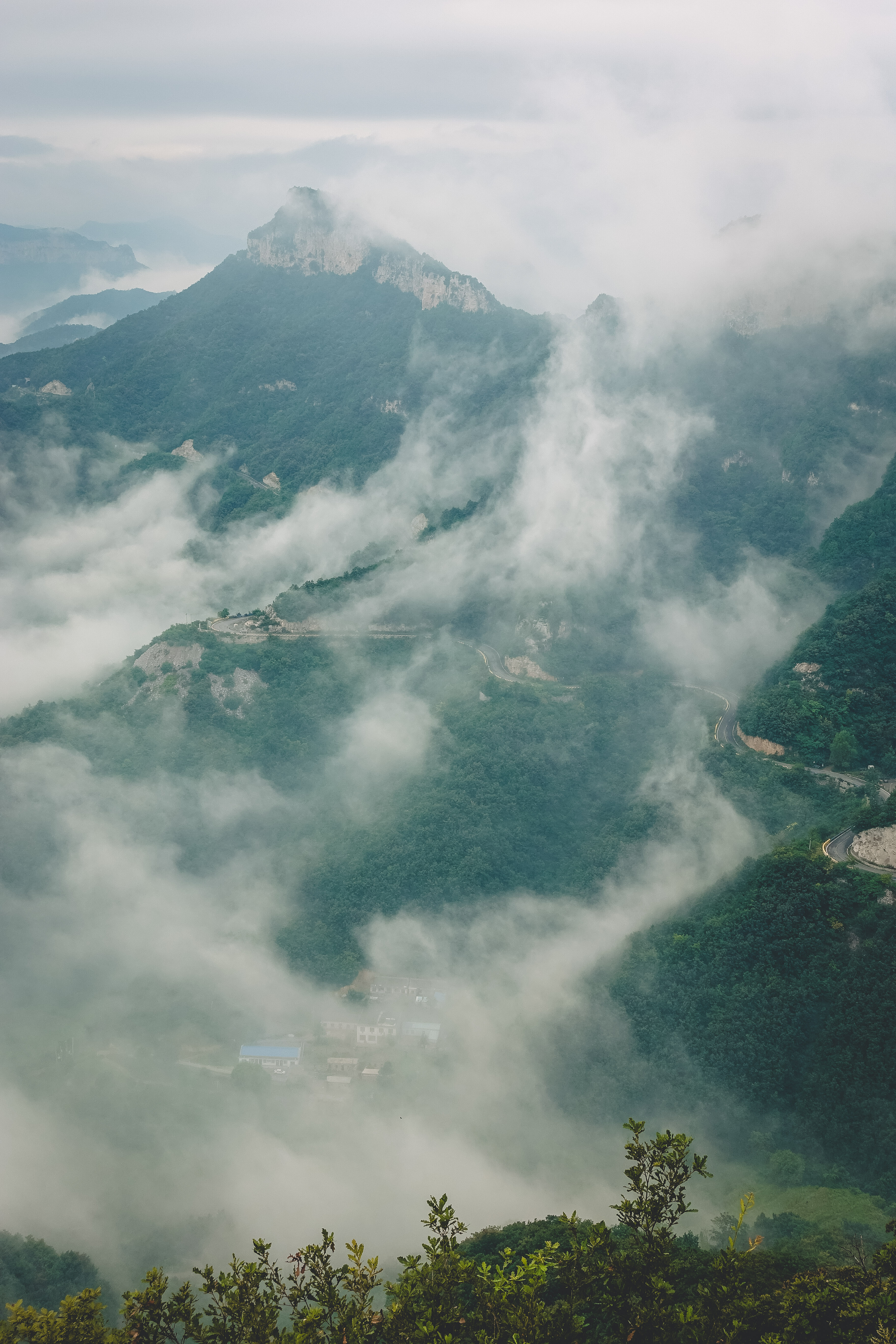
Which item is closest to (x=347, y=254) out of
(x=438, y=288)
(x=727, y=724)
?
(x=438, y=288)

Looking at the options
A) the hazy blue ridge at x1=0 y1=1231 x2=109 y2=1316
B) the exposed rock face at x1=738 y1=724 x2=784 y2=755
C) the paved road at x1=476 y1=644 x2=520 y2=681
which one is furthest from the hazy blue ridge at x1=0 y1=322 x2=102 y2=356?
the hazy blue ridge at x1=0 y1=1231 x2=109 y2=1316

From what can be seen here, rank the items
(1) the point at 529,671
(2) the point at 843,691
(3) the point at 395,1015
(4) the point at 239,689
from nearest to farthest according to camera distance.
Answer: (3) the point at 395,1015
(2) the point at 843,691
(4) the point at 239,689
(1) the point at 529,671

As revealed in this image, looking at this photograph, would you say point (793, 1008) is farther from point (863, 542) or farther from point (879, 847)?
point (863, 542)

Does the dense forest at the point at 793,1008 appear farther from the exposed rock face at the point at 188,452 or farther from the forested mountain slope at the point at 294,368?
the exposed rock face at the point at 188,452

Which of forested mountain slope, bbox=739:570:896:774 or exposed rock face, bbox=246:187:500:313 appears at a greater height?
exposed rock face, bbox=246:187:500:313

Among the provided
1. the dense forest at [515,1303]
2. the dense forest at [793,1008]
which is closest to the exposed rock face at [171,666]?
the dense forest at [793,1008]

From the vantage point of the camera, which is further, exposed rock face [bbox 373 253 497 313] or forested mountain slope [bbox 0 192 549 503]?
exposed rock face [bbox 373 253 497 313]

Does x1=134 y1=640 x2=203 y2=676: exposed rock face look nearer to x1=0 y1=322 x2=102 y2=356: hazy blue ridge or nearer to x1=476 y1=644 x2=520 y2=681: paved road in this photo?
x1=476 y1=644 x2=520 y2=681: paved road
